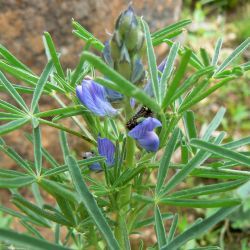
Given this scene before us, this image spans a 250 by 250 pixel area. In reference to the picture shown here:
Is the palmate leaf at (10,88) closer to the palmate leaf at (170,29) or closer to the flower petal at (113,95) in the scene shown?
the flower petal at (113,95)

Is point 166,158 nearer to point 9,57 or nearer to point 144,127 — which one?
point 144,127

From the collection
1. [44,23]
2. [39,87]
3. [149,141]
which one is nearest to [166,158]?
[149,141]

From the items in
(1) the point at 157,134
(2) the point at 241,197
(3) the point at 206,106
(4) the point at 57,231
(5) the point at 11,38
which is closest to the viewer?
(2) the point at 241,197

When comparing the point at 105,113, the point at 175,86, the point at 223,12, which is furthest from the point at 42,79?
the point at 223,12

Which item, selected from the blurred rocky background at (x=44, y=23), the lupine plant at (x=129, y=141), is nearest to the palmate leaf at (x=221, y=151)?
the lupine plant at (x=129, y=141)

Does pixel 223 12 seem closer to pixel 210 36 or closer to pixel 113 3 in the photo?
pixel 210 36
